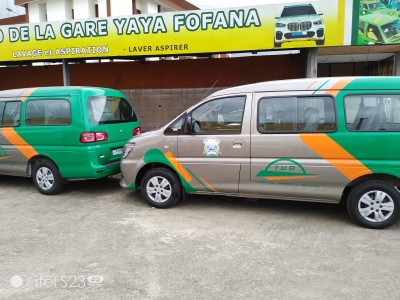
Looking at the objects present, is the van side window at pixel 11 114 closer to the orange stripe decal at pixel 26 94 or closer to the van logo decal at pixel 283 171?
the orange stripe decal at pixel 26 94

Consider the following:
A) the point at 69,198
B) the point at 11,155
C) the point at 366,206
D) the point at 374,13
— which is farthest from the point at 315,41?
the point at 11,155

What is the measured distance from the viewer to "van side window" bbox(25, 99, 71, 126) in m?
6.02

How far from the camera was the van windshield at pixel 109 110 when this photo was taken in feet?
20.0

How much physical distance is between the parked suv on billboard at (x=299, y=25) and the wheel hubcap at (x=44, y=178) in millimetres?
5845

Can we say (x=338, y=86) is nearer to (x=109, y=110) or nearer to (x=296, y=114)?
(x=296, y=114)

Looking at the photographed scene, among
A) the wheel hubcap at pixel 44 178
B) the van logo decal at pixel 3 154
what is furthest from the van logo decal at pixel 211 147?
the van logo decal at pixel 3 154

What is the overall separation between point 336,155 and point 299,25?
4.83 metres

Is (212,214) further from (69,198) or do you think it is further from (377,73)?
(377,73)

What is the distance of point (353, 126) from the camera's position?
4555 mm

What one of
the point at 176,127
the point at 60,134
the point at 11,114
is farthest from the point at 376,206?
the point at 11,114

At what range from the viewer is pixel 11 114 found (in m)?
6.53

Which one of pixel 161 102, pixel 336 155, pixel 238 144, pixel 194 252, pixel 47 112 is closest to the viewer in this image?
pixel 194 252

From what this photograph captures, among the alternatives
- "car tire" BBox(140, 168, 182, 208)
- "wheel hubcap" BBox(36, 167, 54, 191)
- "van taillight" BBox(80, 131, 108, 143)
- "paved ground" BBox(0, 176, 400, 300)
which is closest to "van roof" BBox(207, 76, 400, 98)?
"car tire" BBox(140, 168, 182, 208)

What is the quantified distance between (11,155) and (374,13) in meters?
8.14
